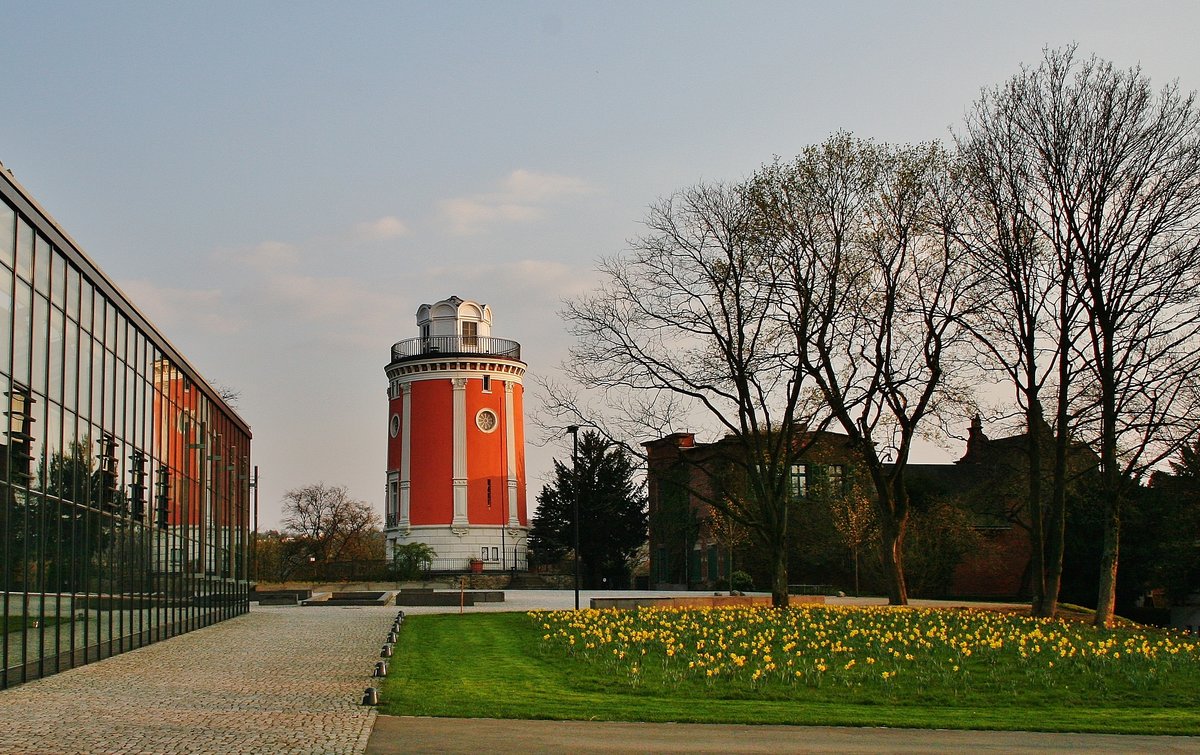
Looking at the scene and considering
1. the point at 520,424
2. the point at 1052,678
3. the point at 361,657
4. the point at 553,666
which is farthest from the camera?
the point at 520,424

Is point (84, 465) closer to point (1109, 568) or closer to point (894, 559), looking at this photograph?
point (894, 559)

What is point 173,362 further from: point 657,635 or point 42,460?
point 657,635

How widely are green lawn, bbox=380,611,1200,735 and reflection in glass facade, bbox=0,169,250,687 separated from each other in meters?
5.60

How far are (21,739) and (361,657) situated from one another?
402 inches

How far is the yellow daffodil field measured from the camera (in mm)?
18812

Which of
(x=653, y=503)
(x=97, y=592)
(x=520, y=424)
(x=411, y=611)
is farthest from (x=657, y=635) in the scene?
(x=520, y=424)

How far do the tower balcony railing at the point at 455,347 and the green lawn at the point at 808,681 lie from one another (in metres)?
50.3

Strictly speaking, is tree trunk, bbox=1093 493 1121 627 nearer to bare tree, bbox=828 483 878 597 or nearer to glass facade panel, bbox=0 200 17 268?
glass facade panel, bbox=0 200 17 268

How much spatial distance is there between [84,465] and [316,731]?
1097 centimetres

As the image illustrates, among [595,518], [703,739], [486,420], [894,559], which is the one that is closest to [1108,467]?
[894,559]

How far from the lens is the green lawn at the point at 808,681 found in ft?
51.1

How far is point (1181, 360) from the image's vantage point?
30188 mm

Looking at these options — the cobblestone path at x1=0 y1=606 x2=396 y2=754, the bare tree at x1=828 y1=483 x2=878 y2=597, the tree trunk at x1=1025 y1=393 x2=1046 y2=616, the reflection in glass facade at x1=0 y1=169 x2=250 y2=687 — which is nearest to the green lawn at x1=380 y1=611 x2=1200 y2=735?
the cobblestone path at x1=0 y1=606 x2=396 y2=754

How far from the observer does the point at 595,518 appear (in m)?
71.9
